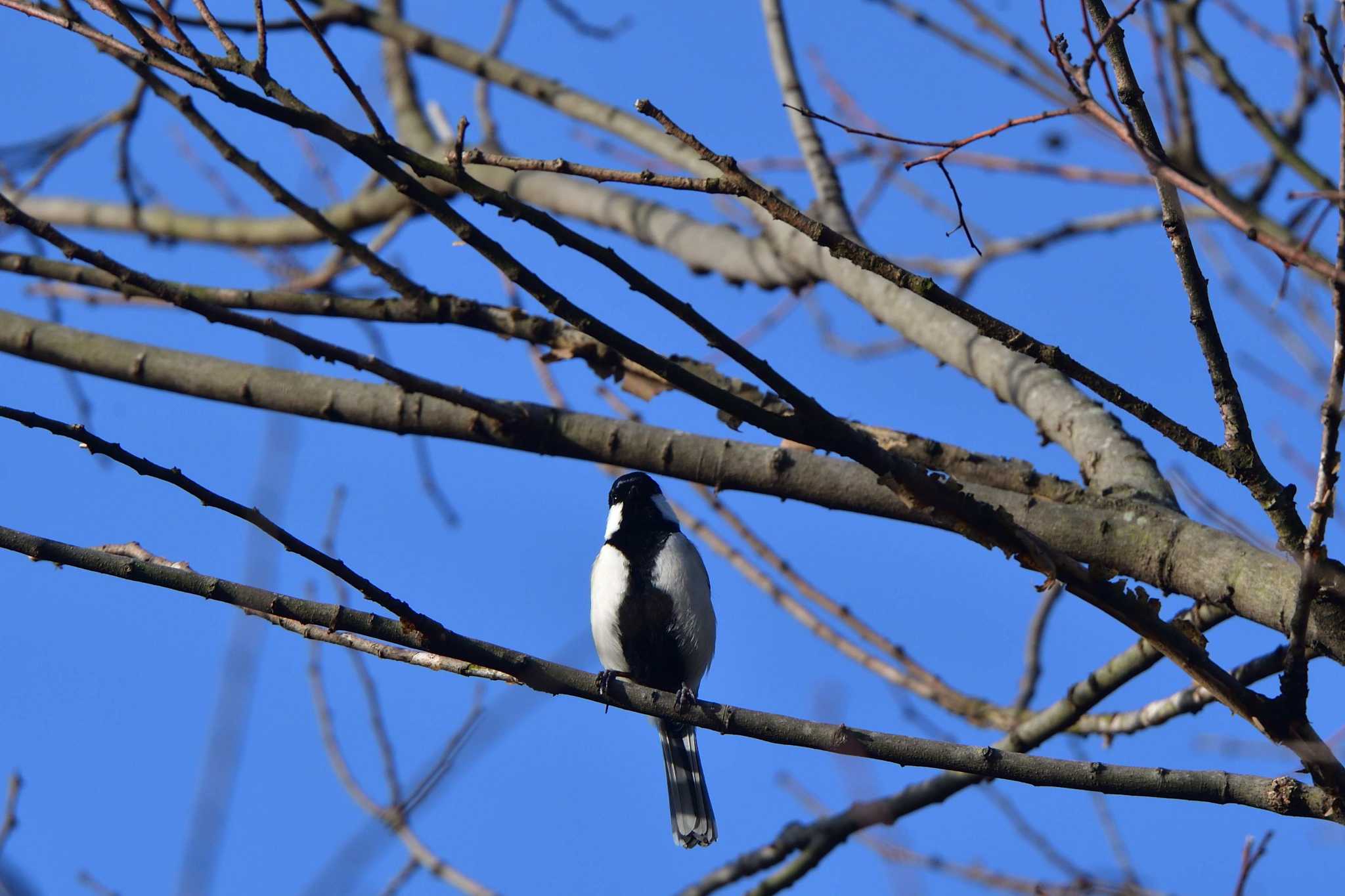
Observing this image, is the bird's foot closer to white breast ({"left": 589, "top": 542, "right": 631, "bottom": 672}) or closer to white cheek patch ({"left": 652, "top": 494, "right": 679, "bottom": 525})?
white breast ({"left": 589, "top": 542, "right": 631, "bottom": 672})

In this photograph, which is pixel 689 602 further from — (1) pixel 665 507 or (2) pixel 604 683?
(2) pixel 604 683

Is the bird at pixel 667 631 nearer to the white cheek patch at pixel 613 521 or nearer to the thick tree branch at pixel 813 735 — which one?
the white cheek patch at pixel 613 521

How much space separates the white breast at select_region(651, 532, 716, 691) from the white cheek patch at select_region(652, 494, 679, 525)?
0.43 meters

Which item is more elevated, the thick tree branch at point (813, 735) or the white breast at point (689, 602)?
the white breast at point (689, 602)

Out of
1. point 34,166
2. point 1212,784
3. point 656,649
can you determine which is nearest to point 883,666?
point 656,649

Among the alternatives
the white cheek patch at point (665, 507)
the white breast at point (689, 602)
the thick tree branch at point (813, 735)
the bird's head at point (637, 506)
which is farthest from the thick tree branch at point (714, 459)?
the white cheek patch at point (665, 507)

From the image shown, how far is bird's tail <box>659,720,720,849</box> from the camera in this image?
403cm

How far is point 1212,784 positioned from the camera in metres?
2.02

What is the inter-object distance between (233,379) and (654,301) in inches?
66.8

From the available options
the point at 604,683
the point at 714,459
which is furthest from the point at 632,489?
the point at 604,683

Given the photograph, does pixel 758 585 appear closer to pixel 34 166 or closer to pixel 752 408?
pixel 752 408

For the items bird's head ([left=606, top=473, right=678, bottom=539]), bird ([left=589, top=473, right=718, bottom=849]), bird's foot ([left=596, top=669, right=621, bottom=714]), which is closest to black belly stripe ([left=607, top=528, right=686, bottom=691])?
bird ([left=589, top=473, right=718, bottom=849])

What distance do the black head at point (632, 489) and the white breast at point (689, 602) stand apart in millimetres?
450

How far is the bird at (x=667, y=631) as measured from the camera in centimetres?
396
